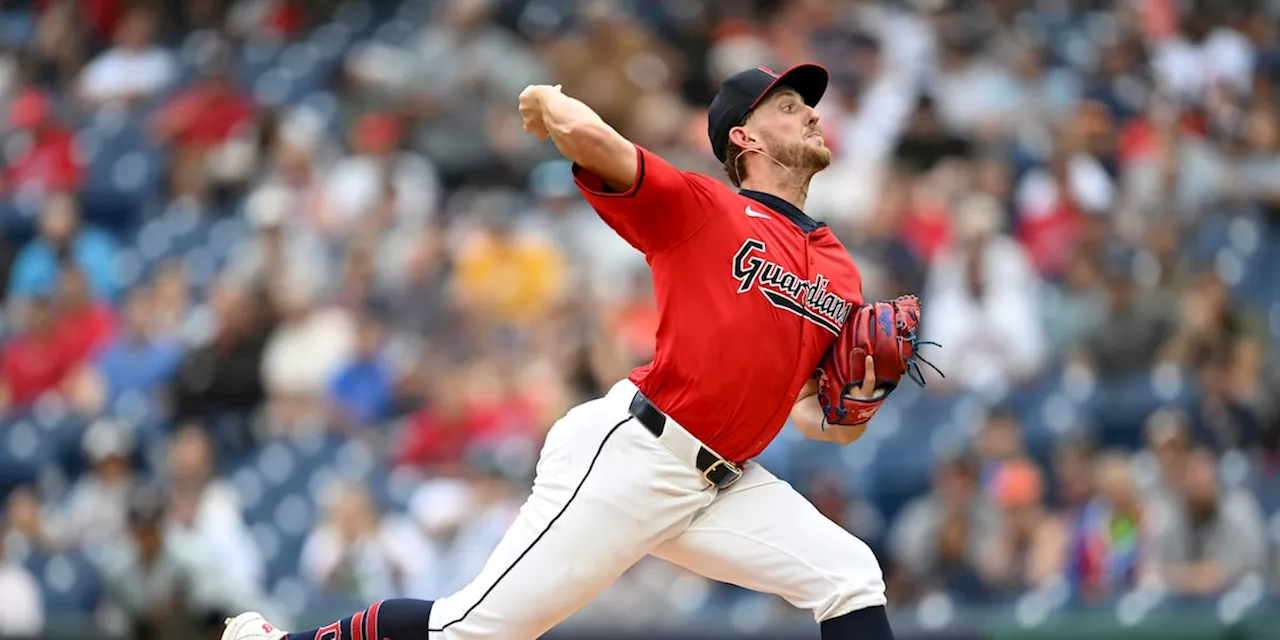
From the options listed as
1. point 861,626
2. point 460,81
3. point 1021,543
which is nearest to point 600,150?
point 861,626

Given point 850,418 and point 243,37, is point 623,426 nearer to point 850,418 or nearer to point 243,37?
point 850,418

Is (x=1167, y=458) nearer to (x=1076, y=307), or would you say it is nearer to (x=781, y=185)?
(x=1076, y=307)

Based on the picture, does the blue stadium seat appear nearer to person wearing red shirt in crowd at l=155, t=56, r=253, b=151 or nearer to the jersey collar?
person wearing red shirt in crowd at l=155, t=56, r=253, b=151

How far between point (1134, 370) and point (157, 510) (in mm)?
5304

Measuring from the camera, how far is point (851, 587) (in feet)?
16.3

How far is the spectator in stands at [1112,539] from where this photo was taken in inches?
339

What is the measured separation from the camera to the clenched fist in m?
4.78

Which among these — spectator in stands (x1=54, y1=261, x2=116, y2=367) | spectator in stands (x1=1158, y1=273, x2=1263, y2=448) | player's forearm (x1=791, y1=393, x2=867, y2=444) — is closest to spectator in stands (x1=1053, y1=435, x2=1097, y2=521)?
spectator in stands (x1=1158, y1=273, x2=1263, y2=448)

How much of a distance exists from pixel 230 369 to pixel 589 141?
7.40 metres

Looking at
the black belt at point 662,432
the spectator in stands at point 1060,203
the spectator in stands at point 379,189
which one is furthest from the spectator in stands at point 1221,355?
the spectator in stands at point 379,189

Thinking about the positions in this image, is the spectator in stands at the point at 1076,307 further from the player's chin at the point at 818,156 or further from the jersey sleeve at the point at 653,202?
the jersey sleeve at the point at 653,202

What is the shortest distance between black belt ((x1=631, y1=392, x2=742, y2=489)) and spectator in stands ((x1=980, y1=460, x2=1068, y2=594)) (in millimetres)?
4012

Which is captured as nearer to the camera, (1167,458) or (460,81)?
(1167,458)

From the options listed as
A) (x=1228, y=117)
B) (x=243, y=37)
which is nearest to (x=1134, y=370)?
(x=1228, y=117)
